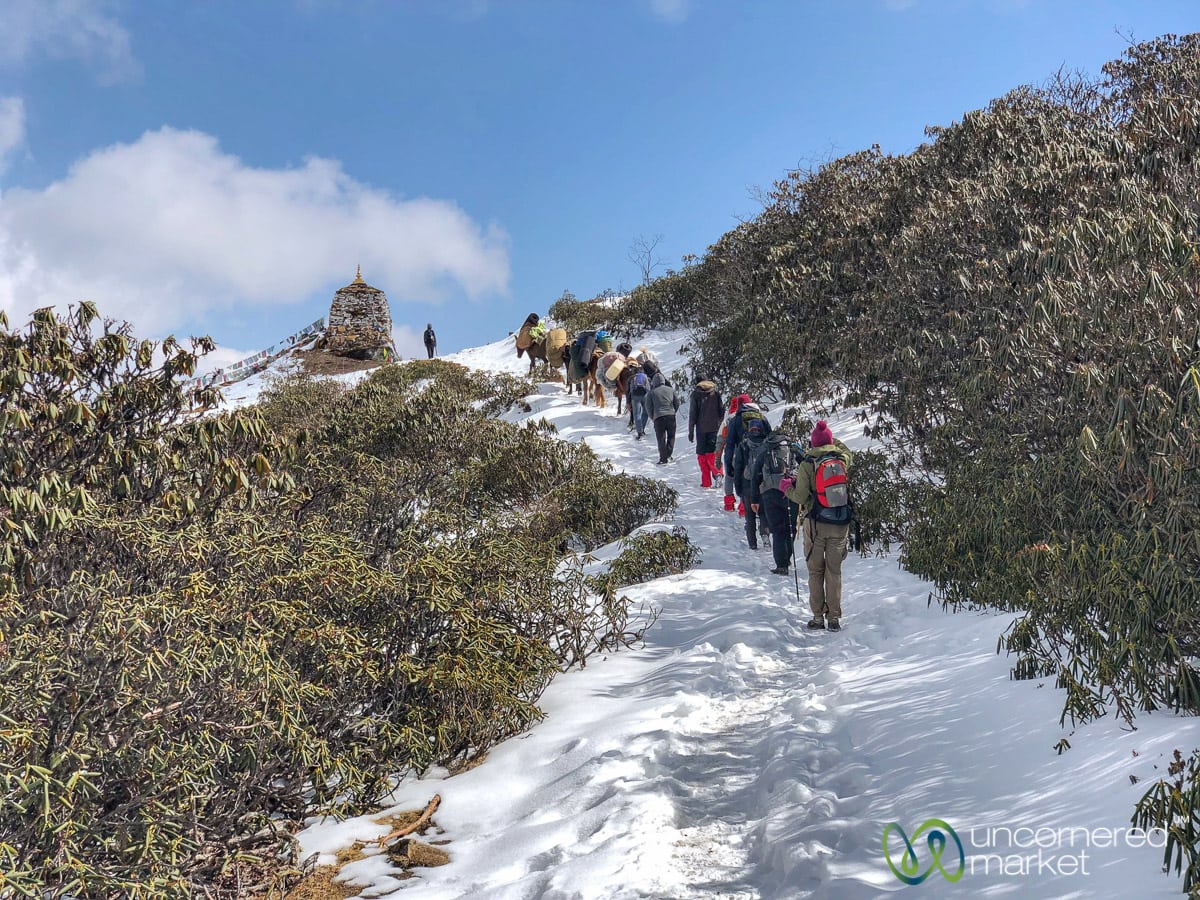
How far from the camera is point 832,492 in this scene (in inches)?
301

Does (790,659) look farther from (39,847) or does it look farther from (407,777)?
(39,847)

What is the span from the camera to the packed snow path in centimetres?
384

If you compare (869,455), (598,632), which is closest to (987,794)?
(598,632)

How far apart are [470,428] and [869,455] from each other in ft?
20.7

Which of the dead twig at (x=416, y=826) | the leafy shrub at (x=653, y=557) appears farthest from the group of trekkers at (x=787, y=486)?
the dead twig at (x=416, y=826)

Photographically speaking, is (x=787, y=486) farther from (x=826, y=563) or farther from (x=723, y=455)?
(x=723, y=455)

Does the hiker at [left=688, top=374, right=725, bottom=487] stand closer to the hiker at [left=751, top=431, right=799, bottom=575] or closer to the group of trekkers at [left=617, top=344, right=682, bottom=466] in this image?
the group of trekkers at [left=617, top=344, right=682, bottom=466]

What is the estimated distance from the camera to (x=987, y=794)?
13.9ft

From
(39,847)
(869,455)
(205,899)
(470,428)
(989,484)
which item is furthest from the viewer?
(470,428)

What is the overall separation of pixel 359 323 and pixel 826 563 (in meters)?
31.1

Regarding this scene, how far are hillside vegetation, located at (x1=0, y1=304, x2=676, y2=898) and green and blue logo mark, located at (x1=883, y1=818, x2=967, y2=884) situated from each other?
8.87 feet

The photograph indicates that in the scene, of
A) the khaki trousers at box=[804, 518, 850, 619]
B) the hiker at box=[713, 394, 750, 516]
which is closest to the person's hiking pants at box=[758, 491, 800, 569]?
the khaki trousers at box=[804, 518, 850, 619]

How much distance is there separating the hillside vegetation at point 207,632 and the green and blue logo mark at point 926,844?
270cm

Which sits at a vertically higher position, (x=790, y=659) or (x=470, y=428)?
(x=470, y=428)
